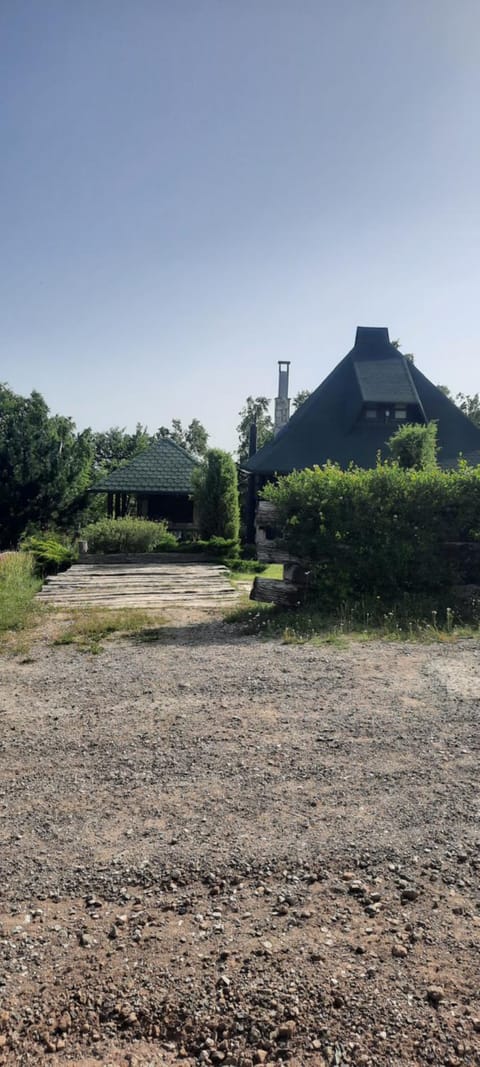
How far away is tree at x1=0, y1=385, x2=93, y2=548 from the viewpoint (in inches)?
962

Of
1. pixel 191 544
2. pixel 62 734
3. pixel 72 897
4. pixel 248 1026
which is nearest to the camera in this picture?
pixel 248 1026

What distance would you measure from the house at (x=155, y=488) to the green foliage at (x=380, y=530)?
14.4 m

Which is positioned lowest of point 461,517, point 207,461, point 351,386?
point 461,517

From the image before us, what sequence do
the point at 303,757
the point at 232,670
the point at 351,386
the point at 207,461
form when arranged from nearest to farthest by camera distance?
the point at 303,757 → the point at 232,670 → the point at 207,461 → the point at 351,386

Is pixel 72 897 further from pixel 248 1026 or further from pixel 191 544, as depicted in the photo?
pixel 191 544

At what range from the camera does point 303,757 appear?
3678 mm

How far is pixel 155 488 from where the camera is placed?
74.4ft

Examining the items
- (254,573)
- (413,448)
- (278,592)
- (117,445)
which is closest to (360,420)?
(413,448)

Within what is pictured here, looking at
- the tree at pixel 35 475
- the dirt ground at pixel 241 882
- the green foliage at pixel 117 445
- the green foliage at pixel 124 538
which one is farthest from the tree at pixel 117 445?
the dirt ground at pixel 241 882

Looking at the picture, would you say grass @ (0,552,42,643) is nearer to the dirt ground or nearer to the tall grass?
the tall grass

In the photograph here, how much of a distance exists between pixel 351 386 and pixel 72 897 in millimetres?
23840

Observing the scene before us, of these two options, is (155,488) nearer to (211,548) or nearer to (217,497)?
(217,497)

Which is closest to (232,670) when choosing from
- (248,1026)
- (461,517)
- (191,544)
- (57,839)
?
(57,839)

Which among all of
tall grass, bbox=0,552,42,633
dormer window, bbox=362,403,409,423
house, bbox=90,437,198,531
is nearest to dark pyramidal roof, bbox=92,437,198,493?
house, bbox=90,437,198,531
